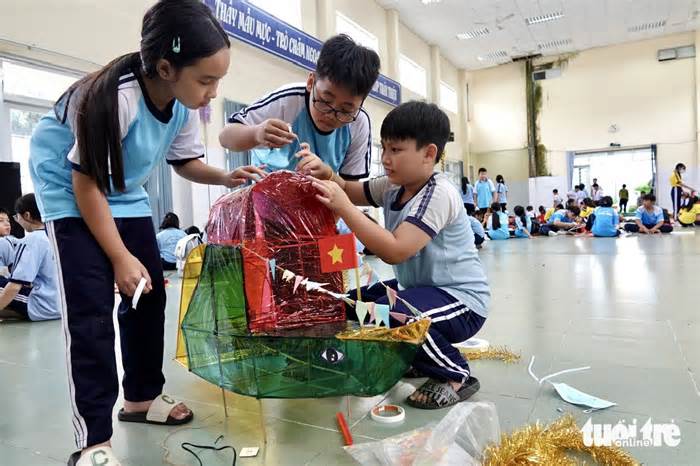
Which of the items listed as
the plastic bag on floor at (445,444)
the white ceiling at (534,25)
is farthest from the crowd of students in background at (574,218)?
the plastic bag on floor at (445,444)

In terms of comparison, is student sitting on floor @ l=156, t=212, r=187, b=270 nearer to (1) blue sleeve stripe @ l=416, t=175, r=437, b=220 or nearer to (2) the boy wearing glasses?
(2) the boy wearing glasses

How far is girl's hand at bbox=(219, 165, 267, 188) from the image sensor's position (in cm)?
136

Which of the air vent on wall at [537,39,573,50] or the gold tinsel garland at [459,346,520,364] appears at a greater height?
the air vent on wall at [537,39,573,50]

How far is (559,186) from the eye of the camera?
13.5 m

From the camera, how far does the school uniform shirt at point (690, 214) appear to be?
916 centimetres

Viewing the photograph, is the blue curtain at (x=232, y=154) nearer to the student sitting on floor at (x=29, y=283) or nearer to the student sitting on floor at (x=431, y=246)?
Answer: the student sitting on floor at (x=29, y=283)

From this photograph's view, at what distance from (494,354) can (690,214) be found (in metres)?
9.56

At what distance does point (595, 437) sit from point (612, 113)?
13.8m

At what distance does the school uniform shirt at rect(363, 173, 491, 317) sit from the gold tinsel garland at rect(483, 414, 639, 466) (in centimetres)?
40

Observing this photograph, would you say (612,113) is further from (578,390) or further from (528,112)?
(578,390)

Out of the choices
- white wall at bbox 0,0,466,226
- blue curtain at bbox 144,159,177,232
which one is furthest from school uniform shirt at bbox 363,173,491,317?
blue curtain at bbox 144,159,177,232

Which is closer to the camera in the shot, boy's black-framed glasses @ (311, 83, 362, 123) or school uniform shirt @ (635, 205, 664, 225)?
boy's black-framed glasses @ (311, 83, 362, 123)

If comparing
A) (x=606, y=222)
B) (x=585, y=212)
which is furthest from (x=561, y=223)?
(x=606, y=222)

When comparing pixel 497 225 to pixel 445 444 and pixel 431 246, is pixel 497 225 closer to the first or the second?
pixel 431 246
